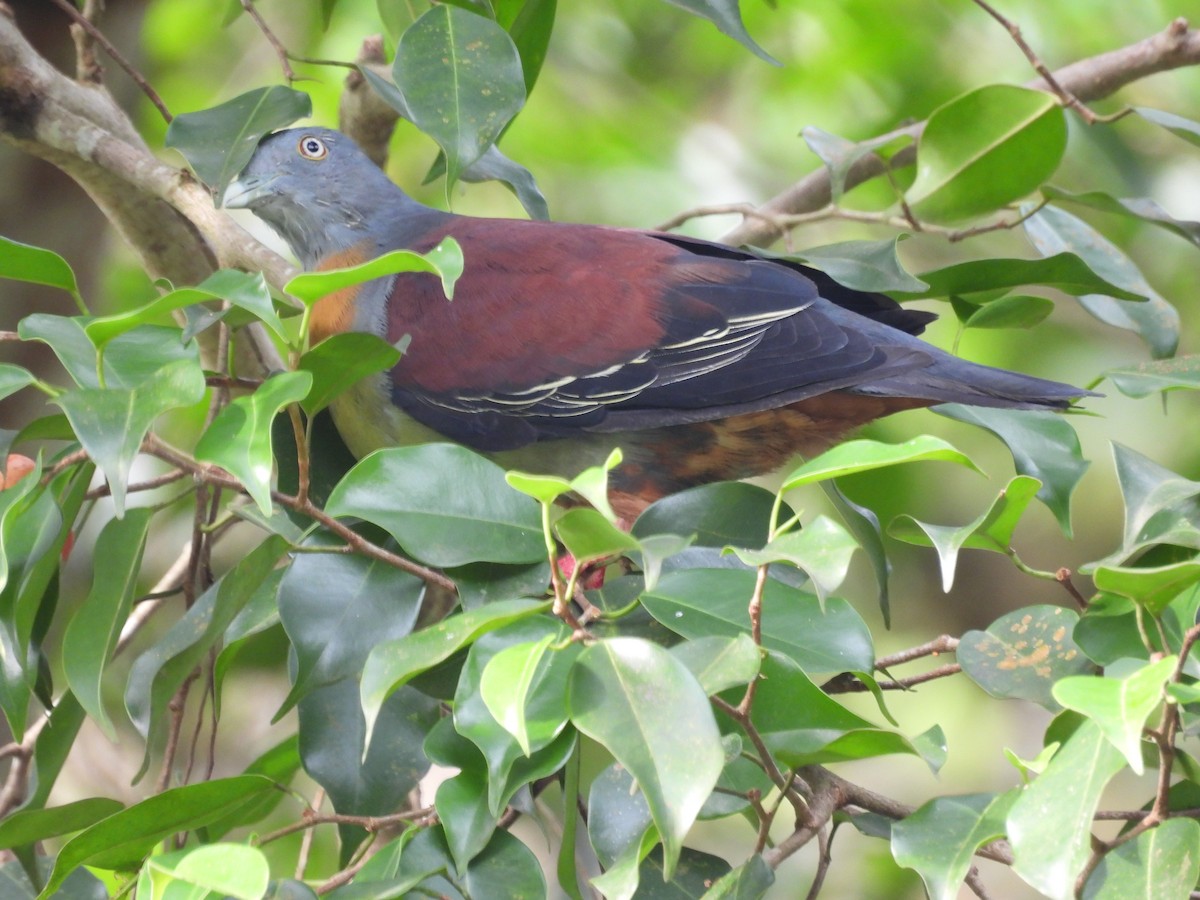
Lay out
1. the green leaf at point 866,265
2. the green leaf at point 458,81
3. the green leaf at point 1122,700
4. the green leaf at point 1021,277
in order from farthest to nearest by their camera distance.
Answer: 1. the green leaf at point 866,265
2. the green leaf at point 1021,277
3. the green leaf at point 458,81
4. the green leaf at point 1122,700

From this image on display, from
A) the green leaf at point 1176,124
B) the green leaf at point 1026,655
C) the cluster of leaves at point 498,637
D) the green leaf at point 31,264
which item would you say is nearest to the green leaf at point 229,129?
the cluster of leaves at point 498,637

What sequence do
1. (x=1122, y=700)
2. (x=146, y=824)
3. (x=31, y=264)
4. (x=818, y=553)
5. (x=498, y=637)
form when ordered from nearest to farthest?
(x=1122, y=700)
(x=818, y=553)
(x=498, y=637)
(x=146, y=824)
(x=31, y=264)

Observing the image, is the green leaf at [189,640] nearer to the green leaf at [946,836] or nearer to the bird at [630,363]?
the bird at [630,363]

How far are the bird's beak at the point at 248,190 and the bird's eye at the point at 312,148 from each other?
84 mm

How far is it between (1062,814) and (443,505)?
2.17 ft

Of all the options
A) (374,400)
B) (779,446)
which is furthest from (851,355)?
(374,400)

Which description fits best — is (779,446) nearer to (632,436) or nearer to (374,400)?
(632,436)

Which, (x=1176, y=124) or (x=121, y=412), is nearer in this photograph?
(x=121, y=412)

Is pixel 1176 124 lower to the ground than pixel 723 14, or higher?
lower

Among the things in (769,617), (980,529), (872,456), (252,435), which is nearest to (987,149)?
(980,529)

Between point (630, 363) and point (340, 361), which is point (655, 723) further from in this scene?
point (630, 363)

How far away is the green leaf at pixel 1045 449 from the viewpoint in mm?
1870

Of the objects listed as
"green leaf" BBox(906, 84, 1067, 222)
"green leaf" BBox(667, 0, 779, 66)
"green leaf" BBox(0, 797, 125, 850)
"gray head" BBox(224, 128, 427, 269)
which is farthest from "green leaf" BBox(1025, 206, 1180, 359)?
"green leaf" BBox(0, 797, 125, 850)

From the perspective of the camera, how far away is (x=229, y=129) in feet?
6.14
